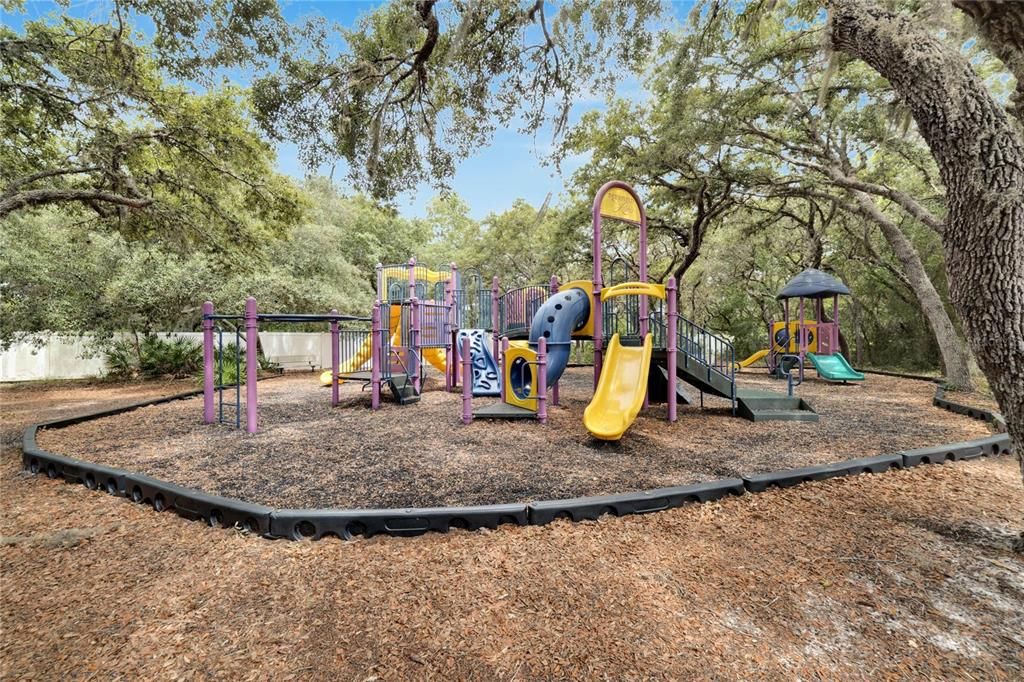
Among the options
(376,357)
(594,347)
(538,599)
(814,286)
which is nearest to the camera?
(538,599)

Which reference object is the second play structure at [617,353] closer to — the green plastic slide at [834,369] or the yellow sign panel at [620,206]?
the yellow sign panel at [620,206]

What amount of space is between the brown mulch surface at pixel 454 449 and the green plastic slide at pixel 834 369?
301cm

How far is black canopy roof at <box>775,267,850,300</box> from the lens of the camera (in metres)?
10.8

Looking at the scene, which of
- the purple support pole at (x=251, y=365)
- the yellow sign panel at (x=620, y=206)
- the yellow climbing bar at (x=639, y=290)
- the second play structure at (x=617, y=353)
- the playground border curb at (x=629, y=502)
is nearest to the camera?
the playground border curb at (x=629, y=502)

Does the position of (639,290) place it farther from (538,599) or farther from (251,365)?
(251,365)

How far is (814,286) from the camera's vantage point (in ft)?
35.8

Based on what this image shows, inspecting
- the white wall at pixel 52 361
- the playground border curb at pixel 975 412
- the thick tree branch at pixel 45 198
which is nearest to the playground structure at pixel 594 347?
the playground border curb at pixel 975 412

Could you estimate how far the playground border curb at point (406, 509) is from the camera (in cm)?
267

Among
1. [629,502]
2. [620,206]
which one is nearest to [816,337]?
[620,206]

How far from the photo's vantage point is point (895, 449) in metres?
→ 4.60

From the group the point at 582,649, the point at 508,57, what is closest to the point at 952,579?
the point at 582,649

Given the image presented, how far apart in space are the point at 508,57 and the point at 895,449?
7183mm

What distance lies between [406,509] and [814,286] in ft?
38.5

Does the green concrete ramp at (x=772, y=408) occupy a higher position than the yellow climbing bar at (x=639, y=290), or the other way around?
the yellow climbing bar at (x=639, y=290)
